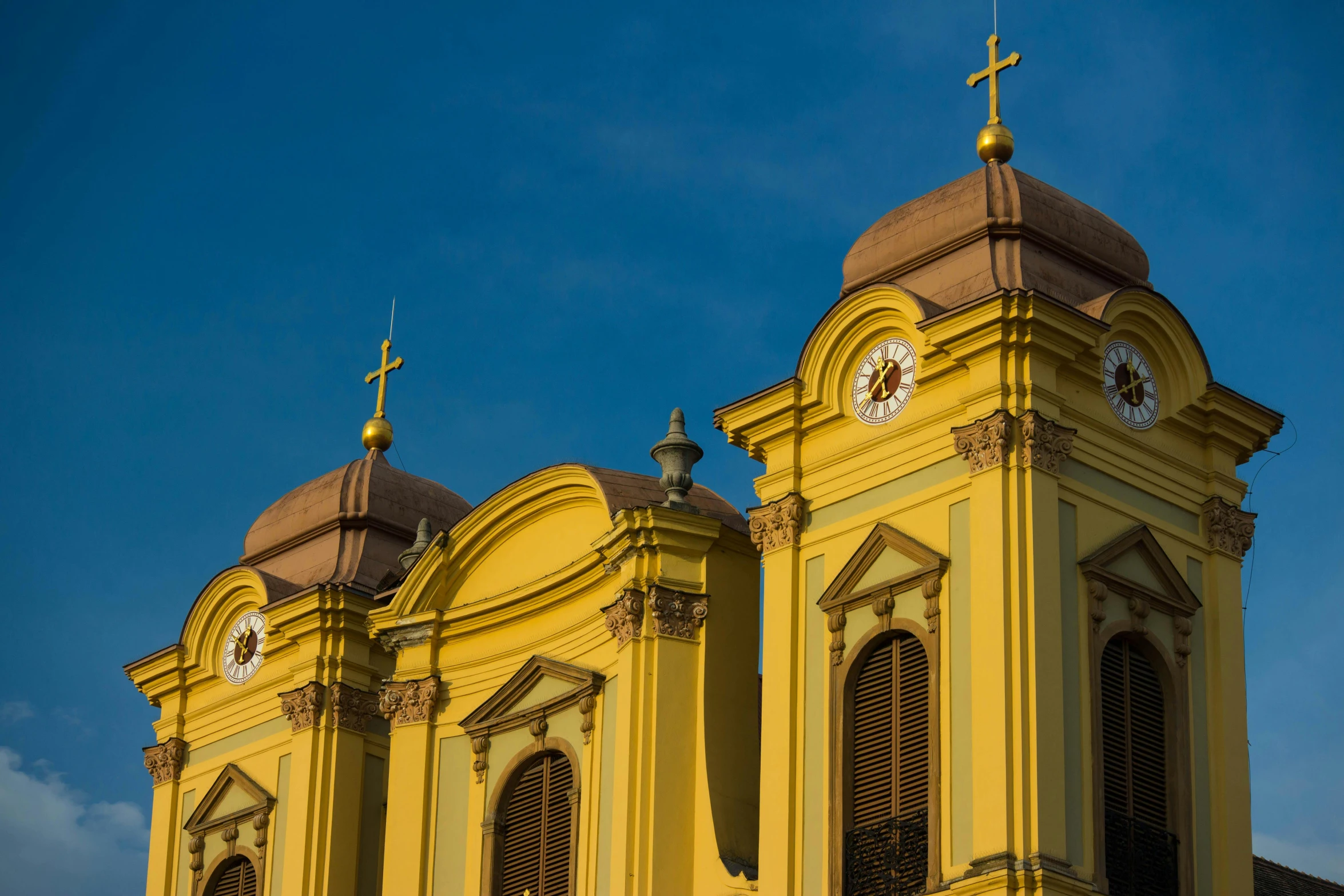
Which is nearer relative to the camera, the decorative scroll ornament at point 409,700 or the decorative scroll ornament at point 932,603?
the decorative scroll ornament at point 932,603

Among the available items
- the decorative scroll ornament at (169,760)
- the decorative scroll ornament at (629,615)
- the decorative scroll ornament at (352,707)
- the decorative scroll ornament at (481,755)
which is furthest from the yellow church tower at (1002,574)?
the decorative scroll ornament at (169,760)

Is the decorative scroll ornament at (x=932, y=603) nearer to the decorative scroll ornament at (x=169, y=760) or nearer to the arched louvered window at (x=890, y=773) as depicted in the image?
the arched louvered window at (x=890, y=773)

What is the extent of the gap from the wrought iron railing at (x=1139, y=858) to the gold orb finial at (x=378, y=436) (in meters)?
13.9

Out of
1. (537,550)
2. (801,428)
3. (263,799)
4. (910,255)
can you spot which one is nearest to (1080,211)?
(910,255)

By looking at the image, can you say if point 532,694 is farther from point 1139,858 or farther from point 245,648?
point 1139,858

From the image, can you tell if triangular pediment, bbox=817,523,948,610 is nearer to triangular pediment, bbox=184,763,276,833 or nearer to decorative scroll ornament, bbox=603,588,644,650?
decorative scroll ornament, bbox=603,588,644,650

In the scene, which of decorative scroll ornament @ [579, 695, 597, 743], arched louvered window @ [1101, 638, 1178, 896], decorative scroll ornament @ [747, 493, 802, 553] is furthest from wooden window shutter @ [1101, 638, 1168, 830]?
decorative scroll ornament @ [579, 695, 597, 743]

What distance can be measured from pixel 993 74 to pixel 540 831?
9359 mm

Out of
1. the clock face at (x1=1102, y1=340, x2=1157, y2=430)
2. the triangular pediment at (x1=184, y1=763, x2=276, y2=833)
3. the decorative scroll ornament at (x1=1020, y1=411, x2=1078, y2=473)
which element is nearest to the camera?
the decorative scroll ornament at (x1=1020, y1=411, x2=1078, y2=473)

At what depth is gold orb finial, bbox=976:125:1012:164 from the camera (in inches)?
1133

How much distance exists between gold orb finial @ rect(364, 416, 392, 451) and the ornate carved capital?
1300 cm

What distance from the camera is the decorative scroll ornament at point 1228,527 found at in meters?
26.7

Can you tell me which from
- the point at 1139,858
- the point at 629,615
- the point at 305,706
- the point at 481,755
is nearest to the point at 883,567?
the point at 629,615

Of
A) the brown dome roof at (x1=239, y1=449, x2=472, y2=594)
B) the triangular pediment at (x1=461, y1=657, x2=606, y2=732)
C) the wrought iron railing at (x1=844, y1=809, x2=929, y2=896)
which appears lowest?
the wrought iron railing at (x1=844, y1=809, x2=929, y2=896)
